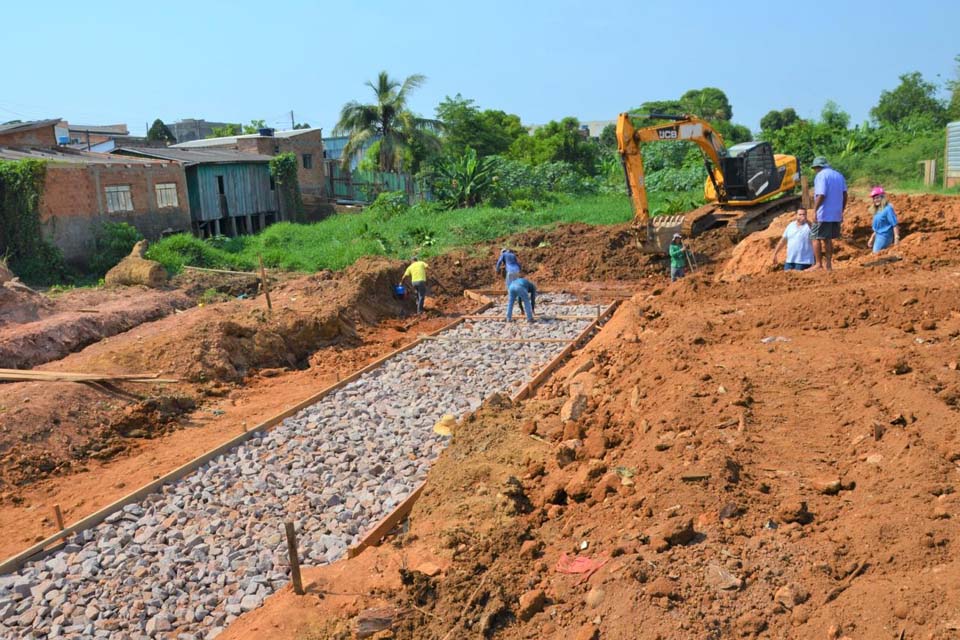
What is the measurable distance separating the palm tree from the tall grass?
750 cm

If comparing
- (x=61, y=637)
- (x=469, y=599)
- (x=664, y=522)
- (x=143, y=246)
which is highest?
(x=143, y=246)

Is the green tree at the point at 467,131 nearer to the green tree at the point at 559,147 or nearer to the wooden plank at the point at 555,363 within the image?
the green tree at the point at 559,147

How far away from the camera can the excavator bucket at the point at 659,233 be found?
1942cm

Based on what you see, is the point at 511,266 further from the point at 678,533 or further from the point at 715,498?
the point at 678,533

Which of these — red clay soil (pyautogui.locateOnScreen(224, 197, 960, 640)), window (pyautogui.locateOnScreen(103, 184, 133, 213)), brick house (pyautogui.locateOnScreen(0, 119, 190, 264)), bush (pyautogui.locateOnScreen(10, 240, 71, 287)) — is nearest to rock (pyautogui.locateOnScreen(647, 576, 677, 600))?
red clay soil (pyautogui.locateOnScreen(224, 197, 960, 640))

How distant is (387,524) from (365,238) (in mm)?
18921

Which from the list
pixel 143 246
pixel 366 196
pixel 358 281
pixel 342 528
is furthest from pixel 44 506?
pixel 366 196

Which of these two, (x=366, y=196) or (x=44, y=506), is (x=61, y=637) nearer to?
(x=44, y=506)

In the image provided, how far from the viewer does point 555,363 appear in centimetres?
1171

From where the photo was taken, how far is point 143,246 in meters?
21.8

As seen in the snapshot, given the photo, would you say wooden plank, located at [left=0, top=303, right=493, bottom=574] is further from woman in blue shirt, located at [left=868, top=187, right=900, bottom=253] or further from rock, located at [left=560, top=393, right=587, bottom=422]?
woman in blue shirt, located at [left=868, top=187, right=900, bottom=253]

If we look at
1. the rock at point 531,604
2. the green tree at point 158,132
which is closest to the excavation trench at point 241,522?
the rock at point 531,604

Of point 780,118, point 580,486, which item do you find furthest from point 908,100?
point 580,486

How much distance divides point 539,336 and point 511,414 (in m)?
5.72
